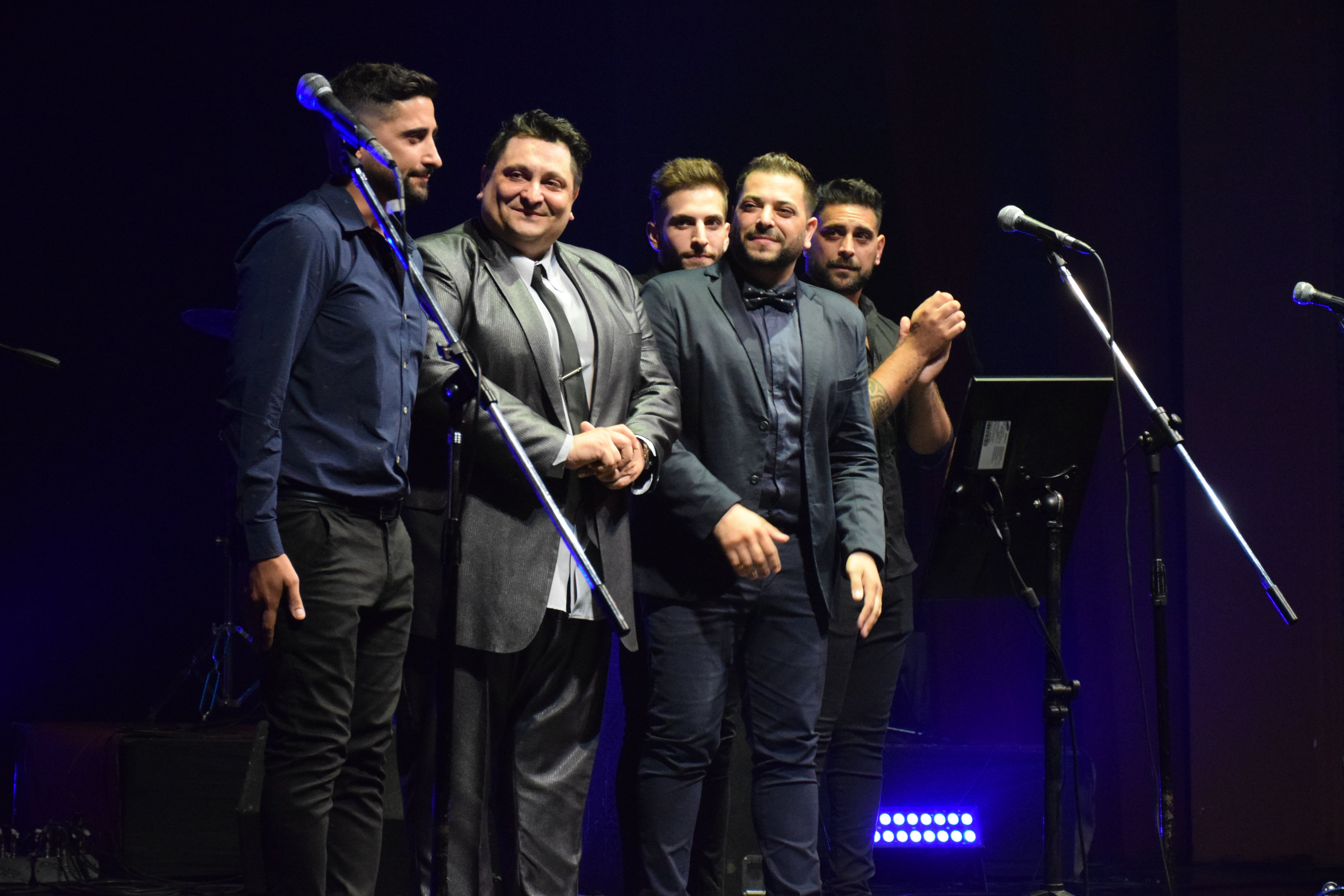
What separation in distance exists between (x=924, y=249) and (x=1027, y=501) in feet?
5.68

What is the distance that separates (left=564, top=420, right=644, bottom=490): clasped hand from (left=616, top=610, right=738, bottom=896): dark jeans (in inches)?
15.6

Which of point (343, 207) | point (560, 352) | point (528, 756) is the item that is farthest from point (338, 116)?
point (528, 756)

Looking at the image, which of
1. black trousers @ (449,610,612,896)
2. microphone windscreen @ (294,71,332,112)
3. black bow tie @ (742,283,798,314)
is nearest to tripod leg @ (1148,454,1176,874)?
black bow tie @ (742,283,798,314)

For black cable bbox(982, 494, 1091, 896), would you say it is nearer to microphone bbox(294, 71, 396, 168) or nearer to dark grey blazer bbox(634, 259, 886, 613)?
dark grey blazer bbox(634, 259, 886, 613)

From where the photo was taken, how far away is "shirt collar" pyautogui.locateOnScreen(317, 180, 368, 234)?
2.31 meters

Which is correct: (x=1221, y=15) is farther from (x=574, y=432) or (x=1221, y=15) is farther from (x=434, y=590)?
(x=434, y=590)

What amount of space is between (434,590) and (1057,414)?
4.91 ft

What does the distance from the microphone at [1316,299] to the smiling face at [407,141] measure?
221cm

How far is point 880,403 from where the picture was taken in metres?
3.18

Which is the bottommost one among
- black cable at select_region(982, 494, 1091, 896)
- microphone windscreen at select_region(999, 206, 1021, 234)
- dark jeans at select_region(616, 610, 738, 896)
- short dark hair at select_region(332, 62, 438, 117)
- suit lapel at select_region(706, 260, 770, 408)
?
dark jeans at select_region(616, 610, 738, 896)

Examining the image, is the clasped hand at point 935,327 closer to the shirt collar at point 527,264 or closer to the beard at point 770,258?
the beard at point 770,258

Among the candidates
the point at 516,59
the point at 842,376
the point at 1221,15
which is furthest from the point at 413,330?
the point at 1221,15

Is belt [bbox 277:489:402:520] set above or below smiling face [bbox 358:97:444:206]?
below

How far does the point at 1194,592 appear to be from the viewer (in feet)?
14.0
